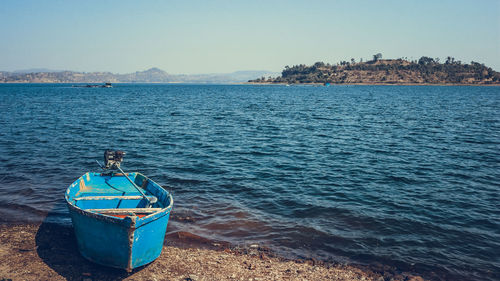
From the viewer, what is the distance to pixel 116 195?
460 inches

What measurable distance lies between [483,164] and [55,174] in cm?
2529

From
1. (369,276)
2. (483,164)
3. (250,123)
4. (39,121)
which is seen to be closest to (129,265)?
(369,276)

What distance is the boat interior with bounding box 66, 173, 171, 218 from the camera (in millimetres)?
10097

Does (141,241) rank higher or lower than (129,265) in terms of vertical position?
higher

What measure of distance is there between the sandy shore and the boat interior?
1.26 metres

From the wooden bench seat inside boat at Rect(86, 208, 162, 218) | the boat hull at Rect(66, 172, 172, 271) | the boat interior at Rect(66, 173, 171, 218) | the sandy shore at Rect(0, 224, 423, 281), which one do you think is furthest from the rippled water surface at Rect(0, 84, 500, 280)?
the boat hull at Rect(66, 172, 172, 271)

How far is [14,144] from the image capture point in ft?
81.8

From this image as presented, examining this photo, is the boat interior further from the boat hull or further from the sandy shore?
the sandy shore

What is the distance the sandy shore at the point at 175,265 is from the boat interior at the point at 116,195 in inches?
49.5

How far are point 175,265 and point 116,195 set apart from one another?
4.23 meters

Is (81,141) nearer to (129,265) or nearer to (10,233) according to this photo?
(10,233)

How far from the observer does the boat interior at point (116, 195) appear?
33.1ft

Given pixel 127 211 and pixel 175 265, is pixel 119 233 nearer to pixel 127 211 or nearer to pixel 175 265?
pixel 127 211

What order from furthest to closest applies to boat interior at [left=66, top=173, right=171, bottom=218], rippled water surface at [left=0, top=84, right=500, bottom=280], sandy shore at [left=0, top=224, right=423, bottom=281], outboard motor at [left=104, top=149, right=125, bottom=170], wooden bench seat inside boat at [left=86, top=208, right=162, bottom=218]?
outboard motor at [left=104, top=149, right=125, bottom=170] → rippled water surface at [left=0, top=84, right=500, bottom=280] → boat interior at [left=66, top=173, right=171, bottom=218] → wooden bench seat inside boat at [left=86, top=208, right=162, bottom=218] → sandy shore at [left=0, top=224, right=423, bottom=281]
